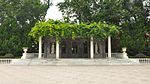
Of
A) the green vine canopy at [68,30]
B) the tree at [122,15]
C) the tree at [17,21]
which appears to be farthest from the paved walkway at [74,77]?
the tree at [122,15]

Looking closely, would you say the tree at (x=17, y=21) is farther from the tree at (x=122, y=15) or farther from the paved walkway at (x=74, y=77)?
the paved walkway at (x=74, y=77)

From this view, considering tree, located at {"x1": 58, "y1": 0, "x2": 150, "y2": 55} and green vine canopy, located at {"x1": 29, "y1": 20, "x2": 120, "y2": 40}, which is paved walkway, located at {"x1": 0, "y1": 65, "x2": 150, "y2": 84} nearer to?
green vine canopy, located at {"x1": 29, "y1": 20, "x2": 120, "y2": 40}

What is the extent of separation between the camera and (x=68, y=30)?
72.2ft

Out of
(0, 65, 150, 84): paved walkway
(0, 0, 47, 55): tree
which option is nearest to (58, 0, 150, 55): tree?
(0, 0, 47, 55): tree

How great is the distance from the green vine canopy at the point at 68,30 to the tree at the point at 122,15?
4213 millimetres

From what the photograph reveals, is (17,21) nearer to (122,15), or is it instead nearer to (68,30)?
(68,30)

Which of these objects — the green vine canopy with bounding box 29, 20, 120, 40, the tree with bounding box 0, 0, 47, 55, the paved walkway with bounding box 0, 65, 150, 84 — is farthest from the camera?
the tree with bounding box 0, 0, 47, 55

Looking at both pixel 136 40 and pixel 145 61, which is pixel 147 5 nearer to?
pixel 136 40

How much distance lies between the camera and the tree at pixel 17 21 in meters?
25.5

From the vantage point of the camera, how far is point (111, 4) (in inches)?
1061

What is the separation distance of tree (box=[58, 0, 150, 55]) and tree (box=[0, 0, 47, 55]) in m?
3.58

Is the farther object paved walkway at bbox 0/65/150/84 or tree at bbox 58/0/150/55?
tree at bbox 58/0/150/55

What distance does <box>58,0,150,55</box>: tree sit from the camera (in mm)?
26002

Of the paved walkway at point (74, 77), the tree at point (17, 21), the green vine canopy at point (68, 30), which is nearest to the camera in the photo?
the paved walkway at point (74, 77)
